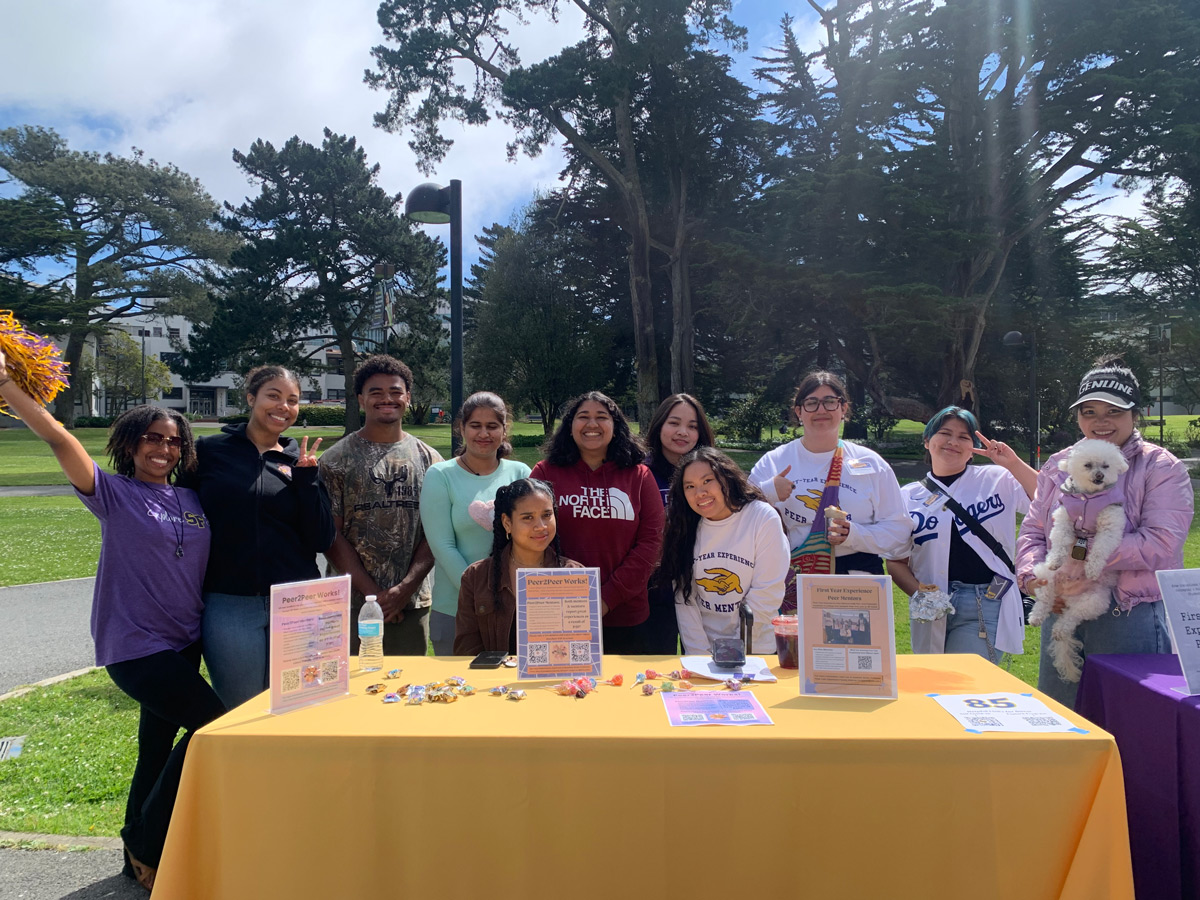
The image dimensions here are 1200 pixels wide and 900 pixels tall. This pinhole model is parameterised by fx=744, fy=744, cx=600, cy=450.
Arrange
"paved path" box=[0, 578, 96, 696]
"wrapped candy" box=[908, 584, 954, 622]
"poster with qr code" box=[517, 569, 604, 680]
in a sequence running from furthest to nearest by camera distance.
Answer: "paved path" box=[0, 578, 96, 696] → "wrapped candy" box=[908, 584, 954, 622] → "poster with qr code" box=[517, 569, 604, 680]

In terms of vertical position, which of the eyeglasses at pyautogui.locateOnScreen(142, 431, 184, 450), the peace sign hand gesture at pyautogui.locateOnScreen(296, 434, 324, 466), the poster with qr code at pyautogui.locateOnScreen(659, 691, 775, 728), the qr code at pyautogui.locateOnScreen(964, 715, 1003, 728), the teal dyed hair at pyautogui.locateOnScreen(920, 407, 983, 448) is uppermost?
the teal dyed hair at pyautogui.locateOnScreen(920, 407, 983, 448)

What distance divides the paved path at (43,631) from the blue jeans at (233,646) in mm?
3399

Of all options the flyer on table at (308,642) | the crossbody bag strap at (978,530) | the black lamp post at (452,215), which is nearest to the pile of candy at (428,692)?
the flyer on table at (308,642)

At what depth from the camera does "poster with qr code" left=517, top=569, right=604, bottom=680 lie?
8.48 feet

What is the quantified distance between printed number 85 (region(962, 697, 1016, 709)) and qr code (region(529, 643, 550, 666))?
4.47 ft

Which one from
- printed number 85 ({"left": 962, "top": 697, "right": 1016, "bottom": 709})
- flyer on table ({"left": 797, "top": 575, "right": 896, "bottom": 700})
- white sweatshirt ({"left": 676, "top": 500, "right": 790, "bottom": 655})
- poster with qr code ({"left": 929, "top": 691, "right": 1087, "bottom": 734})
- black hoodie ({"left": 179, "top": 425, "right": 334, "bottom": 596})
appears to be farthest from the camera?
white sweatshirt ({"left": 676, "top": 500, "right": 790, "bottom": 655})

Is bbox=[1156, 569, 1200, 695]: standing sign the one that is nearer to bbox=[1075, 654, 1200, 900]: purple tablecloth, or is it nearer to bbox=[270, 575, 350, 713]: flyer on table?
bbox=[1075, 654, 1200, 900]: purple tablecloth

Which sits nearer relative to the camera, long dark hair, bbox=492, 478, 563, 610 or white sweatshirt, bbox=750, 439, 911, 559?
long dark hair, bbox=492, 478, 563, 610

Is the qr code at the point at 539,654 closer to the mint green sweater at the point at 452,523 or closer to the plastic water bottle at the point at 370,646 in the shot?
the plastic water bottle at the point at 370,646

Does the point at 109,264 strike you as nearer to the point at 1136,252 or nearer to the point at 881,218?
the point at 881,218

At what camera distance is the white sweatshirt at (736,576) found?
3.17 metres

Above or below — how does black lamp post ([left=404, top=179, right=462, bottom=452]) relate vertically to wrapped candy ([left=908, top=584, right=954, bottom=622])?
above

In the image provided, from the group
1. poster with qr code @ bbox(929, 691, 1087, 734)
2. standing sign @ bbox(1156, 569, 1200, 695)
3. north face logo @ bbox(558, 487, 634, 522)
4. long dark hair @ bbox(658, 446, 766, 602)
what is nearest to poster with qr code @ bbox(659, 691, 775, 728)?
poster with qr code @ bbox(929, 691, 1087, 734)

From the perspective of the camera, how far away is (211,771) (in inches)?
83.3
